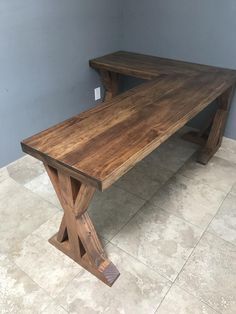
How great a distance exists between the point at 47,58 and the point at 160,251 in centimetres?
163

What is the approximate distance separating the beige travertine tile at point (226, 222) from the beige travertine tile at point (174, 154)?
49 cm

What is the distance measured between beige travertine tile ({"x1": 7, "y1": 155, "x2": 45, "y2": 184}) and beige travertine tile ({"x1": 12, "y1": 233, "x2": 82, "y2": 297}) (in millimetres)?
600

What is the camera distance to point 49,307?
1189 millimetres

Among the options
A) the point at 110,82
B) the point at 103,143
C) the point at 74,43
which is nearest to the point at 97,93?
the point at 110,82

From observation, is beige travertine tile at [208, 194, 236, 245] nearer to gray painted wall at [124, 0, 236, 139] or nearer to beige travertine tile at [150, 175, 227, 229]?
beige travertine tile at [150, 175, 227, 229]

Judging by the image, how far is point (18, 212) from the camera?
5.57 feet

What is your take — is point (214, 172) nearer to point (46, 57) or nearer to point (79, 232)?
point (79, 232)

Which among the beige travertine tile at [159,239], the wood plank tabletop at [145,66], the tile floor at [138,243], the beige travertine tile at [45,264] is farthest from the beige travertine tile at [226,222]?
the wood plank tabletop at [145,66]

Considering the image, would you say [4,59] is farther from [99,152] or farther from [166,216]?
[166,216]

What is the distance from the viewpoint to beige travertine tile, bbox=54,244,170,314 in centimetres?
119

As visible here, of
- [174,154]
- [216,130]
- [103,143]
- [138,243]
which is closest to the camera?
[103,143]

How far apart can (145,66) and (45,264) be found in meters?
1.73

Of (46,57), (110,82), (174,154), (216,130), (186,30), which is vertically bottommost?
(174,154)

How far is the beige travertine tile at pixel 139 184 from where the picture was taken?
1.85 m
